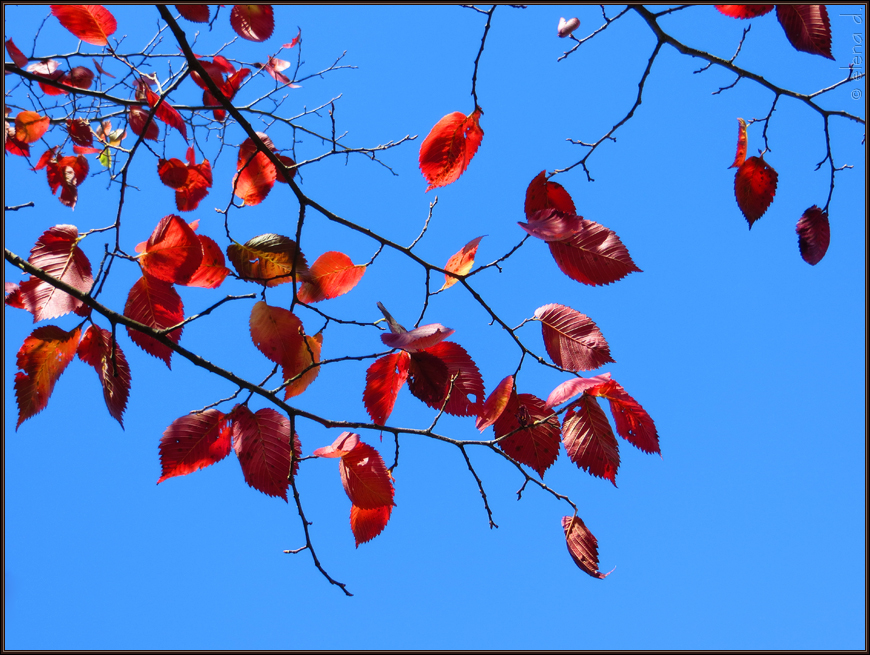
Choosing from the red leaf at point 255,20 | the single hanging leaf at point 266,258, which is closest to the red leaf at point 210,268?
the single hanging leaf at point 266,258

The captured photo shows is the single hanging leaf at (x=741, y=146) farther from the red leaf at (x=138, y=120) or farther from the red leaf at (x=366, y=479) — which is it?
the red leaf at (x=138, y=120)

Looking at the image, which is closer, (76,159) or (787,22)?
(787,22)

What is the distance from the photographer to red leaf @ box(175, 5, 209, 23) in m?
0.93

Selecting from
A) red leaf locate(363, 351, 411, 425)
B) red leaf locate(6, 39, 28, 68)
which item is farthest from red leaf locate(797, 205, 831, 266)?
red leaf locate(6, 39, 28, 68)

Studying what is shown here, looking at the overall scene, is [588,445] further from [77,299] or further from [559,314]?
[77,299]

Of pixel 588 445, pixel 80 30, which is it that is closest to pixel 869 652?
pixel 588 445

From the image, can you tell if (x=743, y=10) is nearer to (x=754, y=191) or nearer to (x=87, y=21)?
(x=754, y=191)

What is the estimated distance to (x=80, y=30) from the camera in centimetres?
111

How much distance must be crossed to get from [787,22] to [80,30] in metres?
1.36

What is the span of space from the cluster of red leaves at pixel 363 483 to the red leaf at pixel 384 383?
6cm

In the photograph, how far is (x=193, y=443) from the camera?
90 cm

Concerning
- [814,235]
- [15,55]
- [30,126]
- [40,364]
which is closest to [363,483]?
[40,364]

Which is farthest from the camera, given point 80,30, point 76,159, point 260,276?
point 76,159

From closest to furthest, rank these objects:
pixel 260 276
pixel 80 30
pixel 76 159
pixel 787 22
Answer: pixel 787 22 < pixel 260 276 < pixel 80 30 < pixel 76 159
